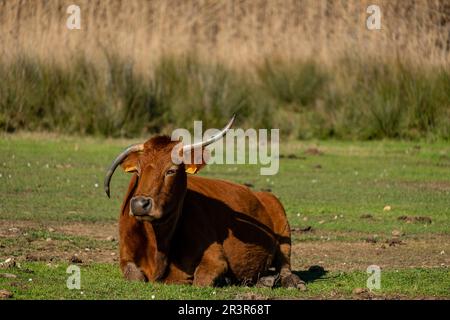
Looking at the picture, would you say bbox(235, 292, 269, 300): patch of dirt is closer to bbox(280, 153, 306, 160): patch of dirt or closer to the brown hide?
the brown hide

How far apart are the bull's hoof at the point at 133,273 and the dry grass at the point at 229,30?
44.6 feet

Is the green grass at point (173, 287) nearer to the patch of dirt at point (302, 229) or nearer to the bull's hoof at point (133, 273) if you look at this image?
the bull's hoof at point (133, 273)

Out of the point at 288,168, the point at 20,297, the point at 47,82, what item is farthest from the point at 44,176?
the point at 20,297

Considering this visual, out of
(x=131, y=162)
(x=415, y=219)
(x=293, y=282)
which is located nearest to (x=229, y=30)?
(x=415, y=219)

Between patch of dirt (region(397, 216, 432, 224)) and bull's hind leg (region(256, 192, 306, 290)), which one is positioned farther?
patch of dirt (region(397, 216, 432, 224))

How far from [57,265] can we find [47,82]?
12.2 metres

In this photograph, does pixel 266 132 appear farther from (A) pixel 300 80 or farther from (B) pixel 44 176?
(B) pixel 44 176

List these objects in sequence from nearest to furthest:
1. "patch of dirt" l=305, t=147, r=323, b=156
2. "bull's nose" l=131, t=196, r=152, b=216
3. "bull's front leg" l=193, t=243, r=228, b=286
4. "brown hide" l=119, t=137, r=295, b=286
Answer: "bull's nose" l=131, t=196, r=152, b=216 → "brown hide" l=119, t=137, r=295, b=286 → "bull's front leg" l=193, t=243, r=228, b=286 → "patch of dirt" l=305, t=147, r=323, b=156

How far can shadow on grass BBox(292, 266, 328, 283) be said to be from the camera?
10577 millimetres

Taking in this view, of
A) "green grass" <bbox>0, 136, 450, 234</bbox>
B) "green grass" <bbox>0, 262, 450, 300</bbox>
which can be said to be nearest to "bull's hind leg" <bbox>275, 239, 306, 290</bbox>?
"green grass" <bbox>0, 262, 450, 300</bbox>

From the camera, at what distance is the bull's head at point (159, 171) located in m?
9.14

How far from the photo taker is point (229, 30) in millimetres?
28719

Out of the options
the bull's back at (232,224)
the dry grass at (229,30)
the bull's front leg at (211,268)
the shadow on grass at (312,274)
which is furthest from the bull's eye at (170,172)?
the dry grass at (229,30)

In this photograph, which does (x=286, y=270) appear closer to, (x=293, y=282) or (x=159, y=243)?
(x=293, y=282)
